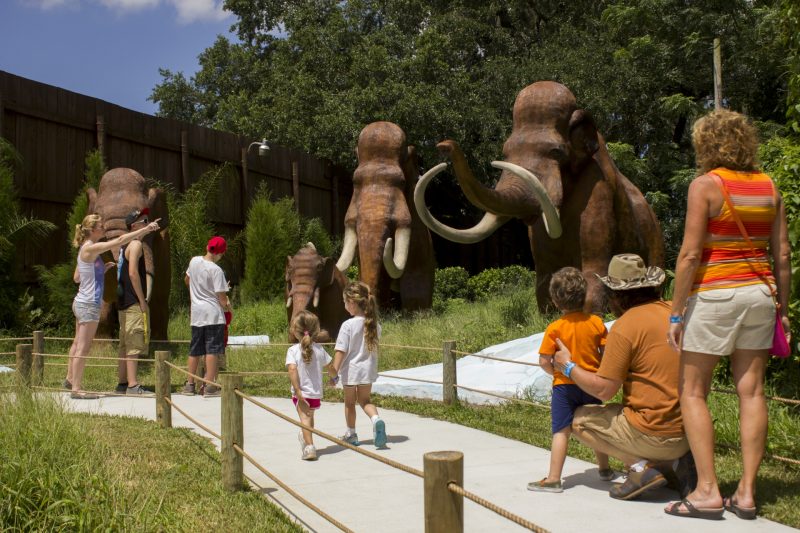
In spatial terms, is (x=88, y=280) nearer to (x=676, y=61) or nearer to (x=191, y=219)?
(x=191, y=219)

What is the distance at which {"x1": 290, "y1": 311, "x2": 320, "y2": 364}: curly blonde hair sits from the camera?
5926 millimetres

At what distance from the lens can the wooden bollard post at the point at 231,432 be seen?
5.09m

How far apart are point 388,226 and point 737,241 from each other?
735 cm

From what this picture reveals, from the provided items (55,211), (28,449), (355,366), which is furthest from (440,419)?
(55,211)

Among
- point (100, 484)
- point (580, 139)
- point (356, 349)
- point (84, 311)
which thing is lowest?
point (100, 484)

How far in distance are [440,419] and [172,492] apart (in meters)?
2.83

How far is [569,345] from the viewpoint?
489 centimetres

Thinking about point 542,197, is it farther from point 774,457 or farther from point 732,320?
point 732,320

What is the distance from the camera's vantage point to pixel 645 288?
463 centimetres

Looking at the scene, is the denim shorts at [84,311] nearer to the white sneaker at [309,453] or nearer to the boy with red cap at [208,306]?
the boy with red cap at [208,306]

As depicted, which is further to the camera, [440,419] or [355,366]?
[440,419]

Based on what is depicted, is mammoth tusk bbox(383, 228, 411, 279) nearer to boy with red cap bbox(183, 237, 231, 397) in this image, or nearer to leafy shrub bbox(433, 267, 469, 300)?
boy with red cap bbox(183, 237, 231, 397)

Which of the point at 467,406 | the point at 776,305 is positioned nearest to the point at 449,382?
the point at 467,406

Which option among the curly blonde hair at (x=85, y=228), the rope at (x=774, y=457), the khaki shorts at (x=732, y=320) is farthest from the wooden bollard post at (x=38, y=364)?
the khaki shorts at (x=732, y=320)
